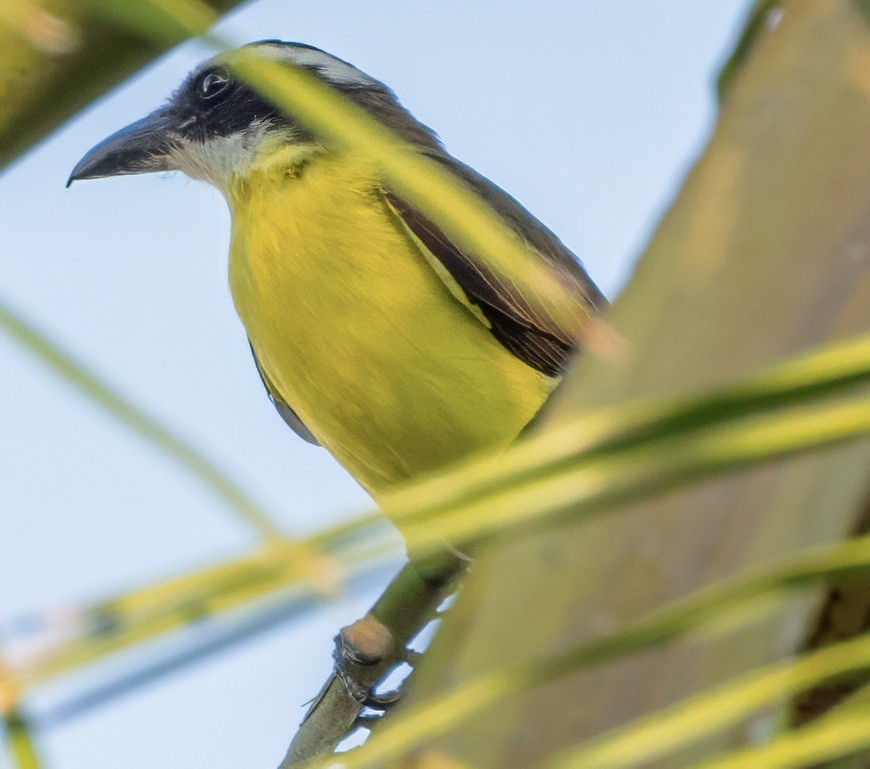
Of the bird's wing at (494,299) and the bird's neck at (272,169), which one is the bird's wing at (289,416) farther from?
the bird's wing at (494,299)

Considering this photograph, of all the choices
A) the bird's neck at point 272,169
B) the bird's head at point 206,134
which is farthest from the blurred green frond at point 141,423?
the bird's head at point 206,134

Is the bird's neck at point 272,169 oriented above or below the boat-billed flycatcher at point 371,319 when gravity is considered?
above

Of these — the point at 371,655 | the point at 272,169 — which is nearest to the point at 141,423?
Answer: the point at 371,655

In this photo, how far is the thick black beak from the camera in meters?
5.33

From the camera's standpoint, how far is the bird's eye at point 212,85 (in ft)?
18.0

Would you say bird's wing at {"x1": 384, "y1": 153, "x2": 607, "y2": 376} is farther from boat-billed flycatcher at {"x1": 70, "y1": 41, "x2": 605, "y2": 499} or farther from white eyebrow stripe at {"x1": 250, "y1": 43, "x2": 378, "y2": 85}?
Answer: white eyebrow stripe at {"x1": 250, "y1": 43, "x2": 378, "y2": 85}

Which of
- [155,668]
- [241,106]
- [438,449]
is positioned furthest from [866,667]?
Answer: [241,106]

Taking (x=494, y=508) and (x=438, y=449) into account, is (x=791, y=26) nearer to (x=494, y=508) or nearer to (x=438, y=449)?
(x=494, y=508)

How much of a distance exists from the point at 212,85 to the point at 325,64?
0.68m

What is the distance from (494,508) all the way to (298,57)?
18.4 feet

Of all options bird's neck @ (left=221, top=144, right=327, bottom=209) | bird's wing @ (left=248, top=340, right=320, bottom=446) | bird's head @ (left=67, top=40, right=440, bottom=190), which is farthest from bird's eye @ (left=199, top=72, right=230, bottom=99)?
bird's wing @ (left=248, top=340, right=320, bottom=446)

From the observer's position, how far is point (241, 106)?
17.6 feet

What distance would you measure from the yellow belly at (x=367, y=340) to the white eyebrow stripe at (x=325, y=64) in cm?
130

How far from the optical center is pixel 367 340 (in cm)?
432
